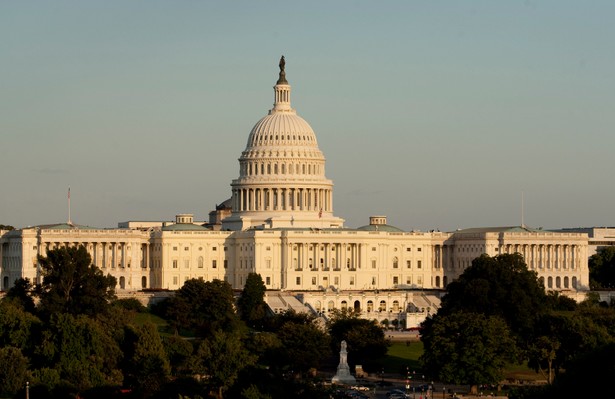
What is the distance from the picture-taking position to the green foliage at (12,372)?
135 m

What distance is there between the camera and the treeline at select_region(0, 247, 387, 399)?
13238 cm

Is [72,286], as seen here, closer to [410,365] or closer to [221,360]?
[410,365]

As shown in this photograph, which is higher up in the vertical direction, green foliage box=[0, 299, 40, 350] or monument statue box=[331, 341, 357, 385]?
green foliage box=[0, 299, 40, 350]

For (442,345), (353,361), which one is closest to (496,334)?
(442,345)

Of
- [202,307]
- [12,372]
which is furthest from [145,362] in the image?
[202,307]

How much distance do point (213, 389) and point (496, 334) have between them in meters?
24.8

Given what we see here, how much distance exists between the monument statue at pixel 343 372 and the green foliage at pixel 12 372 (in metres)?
23.4

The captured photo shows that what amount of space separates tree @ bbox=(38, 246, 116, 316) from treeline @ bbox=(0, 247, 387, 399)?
81 mm

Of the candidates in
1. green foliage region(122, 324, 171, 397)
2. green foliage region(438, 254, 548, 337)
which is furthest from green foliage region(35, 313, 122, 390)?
green foliage region(438, 254, 548, 337)

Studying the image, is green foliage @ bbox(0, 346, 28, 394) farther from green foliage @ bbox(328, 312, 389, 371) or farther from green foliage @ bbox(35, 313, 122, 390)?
green foliage @ bbox(328, 312, 389, 371)

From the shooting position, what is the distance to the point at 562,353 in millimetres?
150000

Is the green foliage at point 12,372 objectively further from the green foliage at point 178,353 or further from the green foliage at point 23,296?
the green foliage at point 23,296

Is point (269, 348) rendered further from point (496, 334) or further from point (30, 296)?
point (30, 296)

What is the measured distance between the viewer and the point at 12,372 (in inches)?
5359
